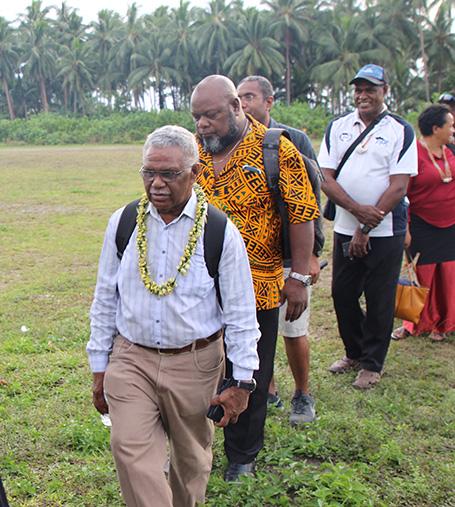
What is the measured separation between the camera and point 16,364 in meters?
5.12

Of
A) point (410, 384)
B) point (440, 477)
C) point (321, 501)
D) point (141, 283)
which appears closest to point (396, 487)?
point (440, 477)

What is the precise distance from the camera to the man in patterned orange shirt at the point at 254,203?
3135 mm

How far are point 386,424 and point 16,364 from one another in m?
2.80

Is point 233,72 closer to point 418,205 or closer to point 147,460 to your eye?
point 418,205

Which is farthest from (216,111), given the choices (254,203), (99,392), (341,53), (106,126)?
(341,53)

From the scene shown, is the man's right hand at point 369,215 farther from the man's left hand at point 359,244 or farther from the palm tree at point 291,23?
the palm tree at point 291,23

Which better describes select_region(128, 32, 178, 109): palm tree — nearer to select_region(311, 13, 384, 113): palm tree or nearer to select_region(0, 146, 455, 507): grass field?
select_region(311, 13, 384, 113): palm tree

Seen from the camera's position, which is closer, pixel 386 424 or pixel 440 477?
pixel 440 477

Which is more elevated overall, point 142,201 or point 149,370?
point 142,201

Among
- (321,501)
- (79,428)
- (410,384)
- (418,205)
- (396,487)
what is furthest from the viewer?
(418,205)

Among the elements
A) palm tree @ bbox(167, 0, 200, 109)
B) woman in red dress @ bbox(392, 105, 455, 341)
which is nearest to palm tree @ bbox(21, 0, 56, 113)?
palm tree @ bbox(167, 0, 200, 109)

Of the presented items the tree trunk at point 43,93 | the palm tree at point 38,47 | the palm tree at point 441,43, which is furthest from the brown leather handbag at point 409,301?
the tree trunk at point 43,93

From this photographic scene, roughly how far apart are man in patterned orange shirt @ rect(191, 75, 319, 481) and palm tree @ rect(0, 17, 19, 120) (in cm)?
6761

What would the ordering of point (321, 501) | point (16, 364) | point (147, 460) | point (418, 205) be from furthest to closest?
point (418, 205)
point (16, 364)
point (321, 501)
point (147, 460)
